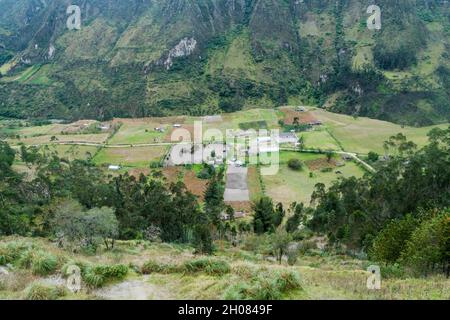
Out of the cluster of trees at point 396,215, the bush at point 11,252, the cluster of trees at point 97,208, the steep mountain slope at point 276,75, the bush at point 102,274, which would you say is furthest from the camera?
the steep mountain slope at point 276,75

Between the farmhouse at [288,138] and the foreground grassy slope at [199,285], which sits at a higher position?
the farmhouse at [288,138]

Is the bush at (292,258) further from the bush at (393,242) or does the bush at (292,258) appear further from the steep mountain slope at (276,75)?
the steep mountain slope at (276,75)

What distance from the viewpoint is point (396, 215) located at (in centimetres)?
4522

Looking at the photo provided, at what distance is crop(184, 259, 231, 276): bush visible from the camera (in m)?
15.1

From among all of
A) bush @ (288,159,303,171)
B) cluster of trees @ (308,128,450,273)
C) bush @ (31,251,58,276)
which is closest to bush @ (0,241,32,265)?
bush @ (31,251,58,276)

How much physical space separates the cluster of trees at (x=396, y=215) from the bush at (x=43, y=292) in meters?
15.9

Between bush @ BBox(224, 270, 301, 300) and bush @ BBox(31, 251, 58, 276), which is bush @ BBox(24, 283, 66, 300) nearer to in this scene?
bush @ BBox(31, 251, 58, 276)

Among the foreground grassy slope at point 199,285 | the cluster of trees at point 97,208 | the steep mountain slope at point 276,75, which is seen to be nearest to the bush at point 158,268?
the foreground grassy slope at point 199,285

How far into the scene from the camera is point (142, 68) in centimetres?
18750

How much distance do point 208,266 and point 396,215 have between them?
1372 inches

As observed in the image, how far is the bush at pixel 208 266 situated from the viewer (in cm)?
1507

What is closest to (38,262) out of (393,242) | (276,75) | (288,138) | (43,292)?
(43,292)

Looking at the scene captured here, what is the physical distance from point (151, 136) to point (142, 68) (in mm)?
79734

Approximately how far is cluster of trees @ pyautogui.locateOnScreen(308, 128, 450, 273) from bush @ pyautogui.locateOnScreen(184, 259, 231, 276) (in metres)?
10.7
